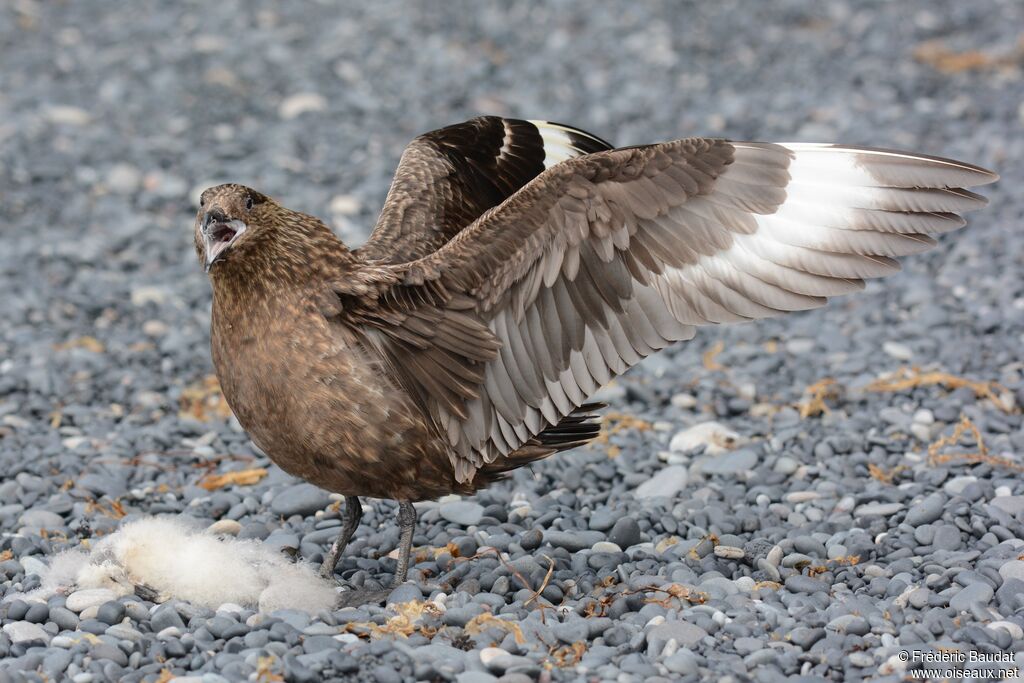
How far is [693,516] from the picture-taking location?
17.4 feet

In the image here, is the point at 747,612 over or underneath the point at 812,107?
underneath

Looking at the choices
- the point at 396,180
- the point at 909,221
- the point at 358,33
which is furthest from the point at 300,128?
the point at 909,221

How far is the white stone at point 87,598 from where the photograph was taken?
4414mm

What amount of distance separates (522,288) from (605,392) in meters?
2.41

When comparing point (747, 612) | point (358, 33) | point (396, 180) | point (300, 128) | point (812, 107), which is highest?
point (358, 33)

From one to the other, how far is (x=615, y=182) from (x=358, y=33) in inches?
317

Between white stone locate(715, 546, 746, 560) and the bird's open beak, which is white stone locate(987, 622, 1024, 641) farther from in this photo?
the bird's open beak

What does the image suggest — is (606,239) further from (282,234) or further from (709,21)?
(709,21)

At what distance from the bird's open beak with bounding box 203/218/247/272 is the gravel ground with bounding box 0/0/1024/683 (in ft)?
4.03

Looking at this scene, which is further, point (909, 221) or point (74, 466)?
point (74, 466)

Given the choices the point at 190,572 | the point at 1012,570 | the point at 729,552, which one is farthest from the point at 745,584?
the point at 190,572

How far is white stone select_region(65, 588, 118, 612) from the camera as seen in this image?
14.5 ft

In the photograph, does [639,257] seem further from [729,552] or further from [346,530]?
[346,530]

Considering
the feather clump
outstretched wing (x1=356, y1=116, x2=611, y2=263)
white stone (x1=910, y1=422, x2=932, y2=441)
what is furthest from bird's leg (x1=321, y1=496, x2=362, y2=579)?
white stone (x1=910, y1=422, x2=932, y2=441)
